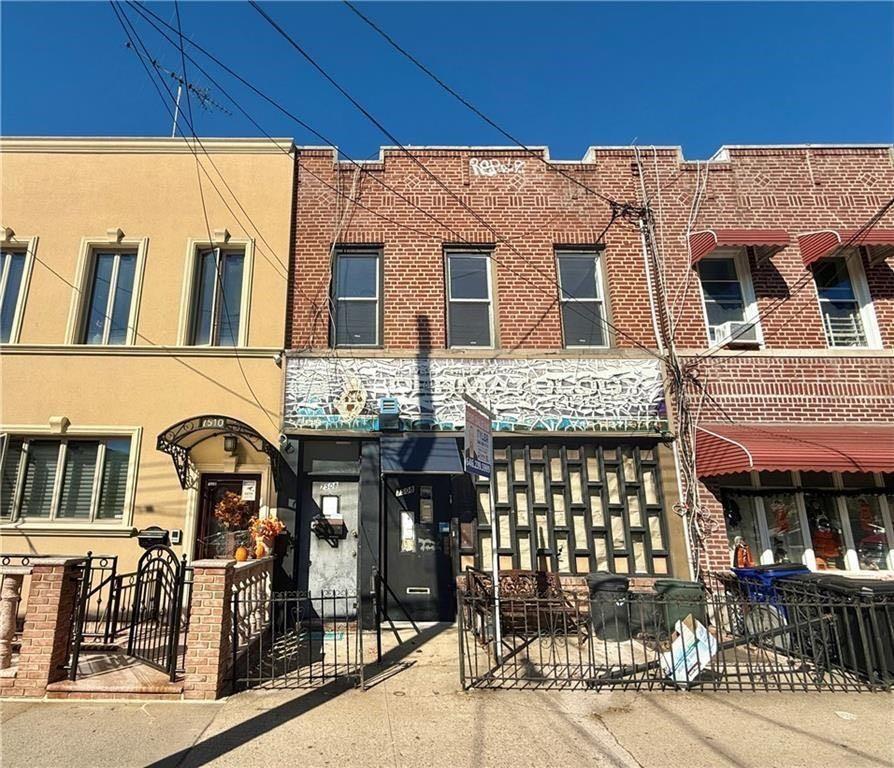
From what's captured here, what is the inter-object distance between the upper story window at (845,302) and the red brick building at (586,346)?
0.04 meters

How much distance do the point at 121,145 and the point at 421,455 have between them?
8.29m

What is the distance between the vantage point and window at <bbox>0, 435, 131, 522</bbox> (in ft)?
28.6

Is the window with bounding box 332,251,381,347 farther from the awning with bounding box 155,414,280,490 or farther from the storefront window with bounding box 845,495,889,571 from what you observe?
the storefront window with bounding box 845,495,889,571

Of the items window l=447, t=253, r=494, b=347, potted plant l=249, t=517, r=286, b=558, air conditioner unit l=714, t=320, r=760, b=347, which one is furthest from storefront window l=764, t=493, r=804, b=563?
potted plant l=249, t=517, r=286, b=558

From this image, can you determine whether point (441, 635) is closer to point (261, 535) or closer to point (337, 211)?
point (261, 535)

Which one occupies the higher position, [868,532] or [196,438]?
[196,438]

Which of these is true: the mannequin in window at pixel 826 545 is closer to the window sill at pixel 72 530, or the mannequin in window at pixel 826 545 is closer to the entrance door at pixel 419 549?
the entrance door at pixel 419 549

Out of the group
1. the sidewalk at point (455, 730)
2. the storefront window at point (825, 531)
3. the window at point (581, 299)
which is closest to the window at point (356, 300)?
the window at point (581, 299)

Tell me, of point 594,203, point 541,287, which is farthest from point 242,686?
point 594,203

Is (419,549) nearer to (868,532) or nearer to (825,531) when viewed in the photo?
(825,531)

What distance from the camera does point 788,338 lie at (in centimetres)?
954

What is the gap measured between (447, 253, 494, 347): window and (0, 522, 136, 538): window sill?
615 centimetres

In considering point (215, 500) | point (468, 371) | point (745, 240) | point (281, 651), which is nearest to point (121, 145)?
point (215, 500)

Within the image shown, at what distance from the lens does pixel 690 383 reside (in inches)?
368
